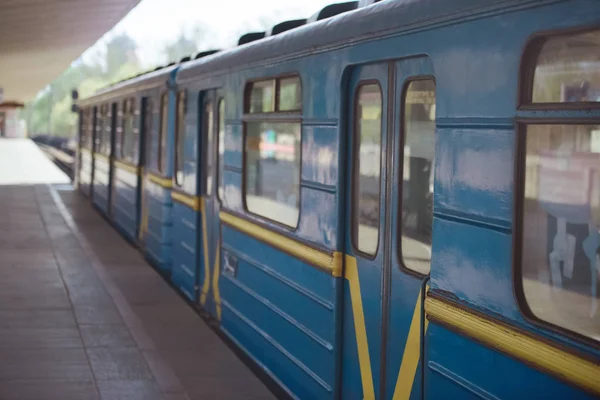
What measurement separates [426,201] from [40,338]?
4.47m

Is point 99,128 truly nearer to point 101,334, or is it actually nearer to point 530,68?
point 101,334

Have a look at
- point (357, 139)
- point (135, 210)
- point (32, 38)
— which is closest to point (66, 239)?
point (135, 210)

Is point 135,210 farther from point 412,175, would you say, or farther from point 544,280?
point 544,280

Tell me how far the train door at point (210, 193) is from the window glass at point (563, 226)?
14.6ft

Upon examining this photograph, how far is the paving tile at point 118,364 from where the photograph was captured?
6.57m

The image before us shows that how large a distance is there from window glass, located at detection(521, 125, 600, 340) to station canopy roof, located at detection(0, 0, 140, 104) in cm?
949

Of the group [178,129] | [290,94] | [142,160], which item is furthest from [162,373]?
[142,160]

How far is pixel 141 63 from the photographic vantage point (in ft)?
570

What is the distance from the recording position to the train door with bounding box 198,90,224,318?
7636mm

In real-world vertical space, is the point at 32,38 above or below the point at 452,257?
above

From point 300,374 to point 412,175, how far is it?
1.76 metres

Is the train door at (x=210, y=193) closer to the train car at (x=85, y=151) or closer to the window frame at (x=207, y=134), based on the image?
the window frame at (x=207, y=134)

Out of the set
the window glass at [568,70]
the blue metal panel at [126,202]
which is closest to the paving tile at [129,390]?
the window glass at [568,70]

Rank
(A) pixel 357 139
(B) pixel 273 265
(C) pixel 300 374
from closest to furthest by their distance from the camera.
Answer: (A) pixel 357 139
(C) pixel 300 374
(B) pixel 273 265
